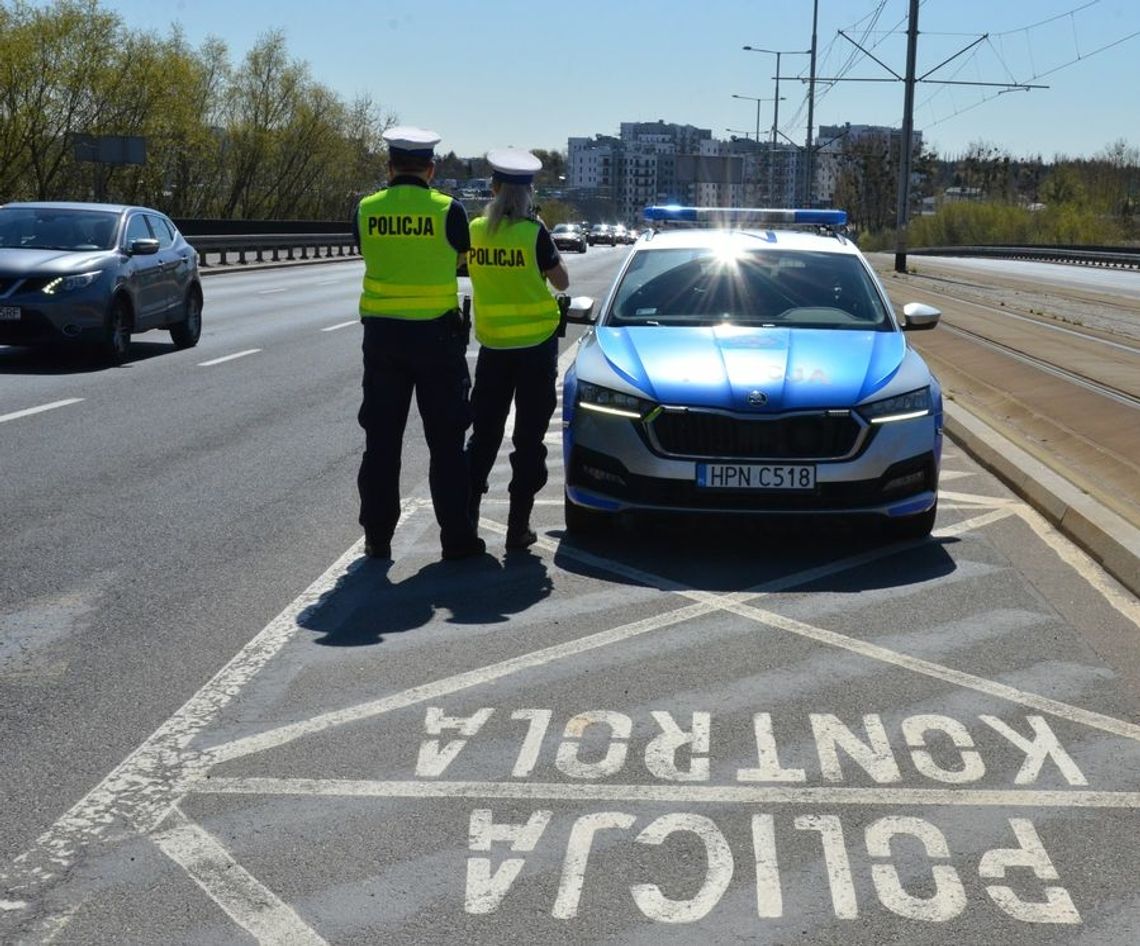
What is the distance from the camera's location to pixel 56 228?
18828 millimetres

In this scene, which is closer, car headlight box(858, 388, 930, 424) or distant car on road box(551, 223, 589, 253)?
car headlight box(858, 388, 930, 424)

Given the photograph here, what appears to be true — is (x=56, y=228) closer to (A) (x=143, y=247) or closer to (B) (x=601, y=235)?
(A) (x=143, y=247)

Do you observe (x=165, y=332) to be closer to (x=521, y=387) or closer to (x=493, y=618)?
(x=521, y=387)

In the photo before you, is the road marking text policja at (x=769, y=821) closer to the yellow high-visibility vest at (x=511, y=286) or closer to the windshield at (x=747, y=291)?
the yellow high-visibility vest at (x=511, y=286)

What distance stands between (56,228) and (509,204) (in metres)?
12.0

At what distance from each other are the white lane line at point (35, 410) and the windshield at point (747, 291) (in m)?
5.66

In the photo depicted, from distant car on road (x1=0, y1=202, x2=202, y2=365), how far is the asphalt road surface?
8420mm

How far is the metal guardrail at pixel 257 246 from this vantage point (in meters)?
46.4

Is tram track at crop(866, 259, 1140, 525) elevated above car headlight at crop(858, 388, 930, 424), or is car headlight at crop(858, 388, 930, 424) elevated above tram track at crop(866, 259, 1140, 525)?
car headlight at crop(858, 388, 930, 424)

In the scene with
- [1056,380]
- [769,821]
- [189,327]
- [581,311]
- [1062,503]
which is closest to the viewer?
[769,821]

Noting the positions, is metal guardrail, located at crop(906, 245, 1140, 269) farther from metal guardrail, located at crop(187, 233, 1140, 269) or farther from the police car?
the police car

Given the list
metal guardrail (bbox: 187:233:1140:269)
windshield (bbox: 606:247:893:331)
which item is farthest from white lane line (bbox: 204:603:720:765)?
metal guardrail (bbox: 187:233:1140:269)

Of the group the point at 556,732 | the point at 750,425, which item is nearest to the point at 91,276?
the point at 750,425

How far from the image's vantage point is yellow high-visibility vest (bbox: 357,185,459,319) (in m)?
7.86
